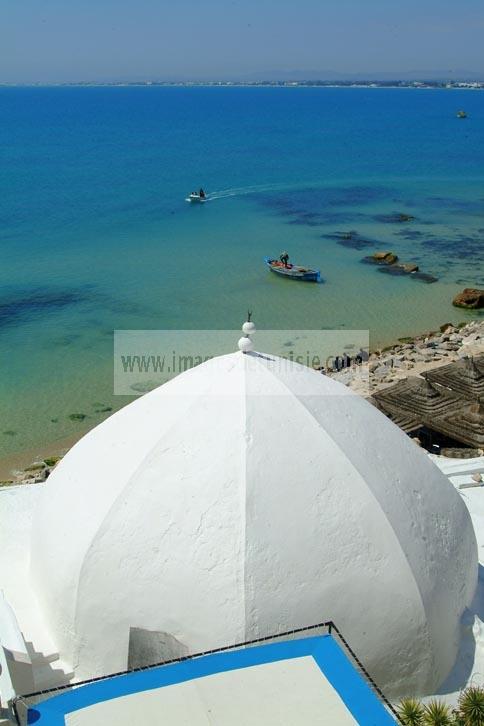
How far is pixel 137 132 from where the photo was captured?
116938 millimetres

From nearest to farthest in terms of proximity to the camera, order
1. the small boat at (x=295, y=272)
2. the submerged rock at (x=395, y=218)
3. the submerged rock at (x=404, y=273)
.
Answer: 1. the small boat at (x=295, y=272)
2. the submerged rock at (x=404, y=273)
3. the submerged rock at (x=395, y=218)

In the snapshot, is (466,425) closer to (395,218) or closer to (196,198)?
(395,218)

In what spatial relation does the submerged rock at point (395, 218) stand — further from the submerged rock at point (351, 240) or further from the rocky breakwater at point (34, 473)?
the rocky breakwater at point (34, 473)

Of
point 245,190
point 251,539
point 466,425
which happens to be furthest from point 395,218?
point 251,539

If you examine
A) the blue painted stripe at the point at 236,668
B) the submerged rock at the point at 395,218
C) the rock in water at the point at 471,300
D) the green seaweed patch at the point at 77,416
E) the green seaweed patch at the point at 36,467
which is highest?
the submerged rock at the point at 395,218

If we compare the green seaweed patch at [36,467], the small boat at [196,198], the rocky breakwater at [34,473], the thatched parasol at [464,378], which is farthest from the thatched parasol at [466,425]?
the small boat at [196,198]

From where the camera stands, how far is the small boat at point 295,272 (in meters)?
39.3

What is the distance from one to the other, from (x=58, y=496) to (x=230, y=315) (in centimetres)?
2586

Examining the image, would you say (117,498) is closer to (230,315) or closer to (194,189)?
(230,315)

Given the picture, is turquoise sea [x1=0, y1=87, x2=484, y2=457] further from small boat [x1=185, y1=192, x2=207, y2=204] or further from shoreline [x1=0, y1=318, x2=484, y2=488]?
small boat [x1=185, y1=192, x2=207, y2=204]

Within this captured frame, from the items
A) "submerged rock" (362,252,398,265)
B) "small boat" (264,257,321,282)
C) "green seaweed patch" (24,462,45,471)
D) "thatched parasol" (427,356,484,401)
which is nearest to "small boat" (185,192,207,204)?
"submerged rock" (362,252,398,265)

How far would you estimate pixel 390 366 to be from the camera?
1088 inches

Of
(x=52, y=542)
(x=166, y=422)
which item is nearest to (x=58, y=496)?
(x=52, y=542)

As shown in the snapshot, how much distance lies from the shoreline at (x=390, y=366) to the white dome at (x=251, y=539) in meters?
11.2
